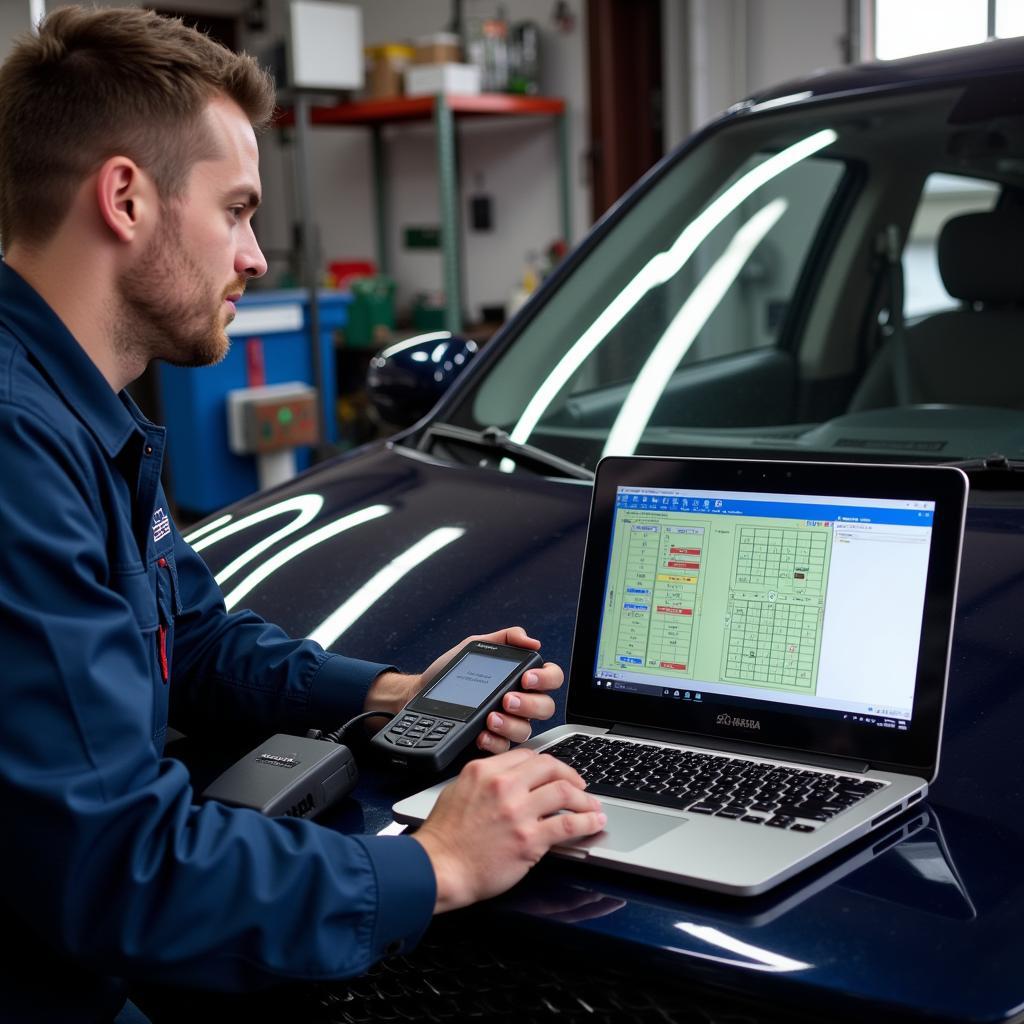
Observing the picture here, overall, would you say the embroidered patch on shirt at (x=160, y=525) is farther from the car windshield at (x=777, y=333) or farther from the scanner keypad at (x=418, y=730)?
the car windshield at (x=777, y=333)

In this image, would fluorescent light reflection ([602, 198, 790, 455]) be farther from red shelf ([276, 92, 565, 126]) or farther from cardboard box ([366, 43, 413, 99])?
cardboard box ([366, 43, 413, 99])

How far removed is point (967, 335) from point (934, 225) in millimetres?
3752

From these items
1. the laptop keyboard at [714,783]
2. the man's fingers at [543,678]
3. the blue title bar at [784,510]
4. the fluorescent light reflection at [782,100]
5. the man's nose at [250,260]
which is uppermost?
the fluorescent light reflection at [782,100]

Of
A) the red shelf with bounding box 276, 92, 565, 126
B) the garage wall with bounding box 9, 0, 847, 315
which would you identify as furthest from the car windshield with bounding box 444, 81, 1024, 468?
the red shelf with bounding box 276, 92, 565, 126

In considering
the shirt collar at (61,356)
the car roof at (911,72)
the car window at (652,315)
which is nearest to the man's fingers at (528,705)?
the shirt collar at (61,356)

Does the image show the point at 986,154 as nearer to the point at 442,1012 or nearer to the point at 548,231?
the point at 442,1012

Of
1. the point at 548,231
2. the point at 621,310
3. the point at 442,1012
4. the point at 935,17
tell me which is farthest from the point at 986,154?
the point at 548,231

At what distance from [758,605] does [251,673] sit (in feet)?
1.80

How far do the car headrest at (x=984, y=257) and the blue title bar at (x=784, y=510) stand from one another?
1091mm

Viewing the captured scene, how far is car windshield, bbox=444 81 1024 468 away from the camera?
1.89 m

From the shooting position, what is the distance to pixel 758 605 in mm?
1218

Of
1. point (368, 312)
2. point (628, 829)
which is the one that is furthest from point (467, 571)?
point (368, 312)

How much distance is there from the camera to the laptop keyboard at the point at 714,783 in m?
1.06

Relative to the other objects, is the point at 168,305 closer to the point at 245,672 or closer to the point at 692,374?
the point at 245,672
